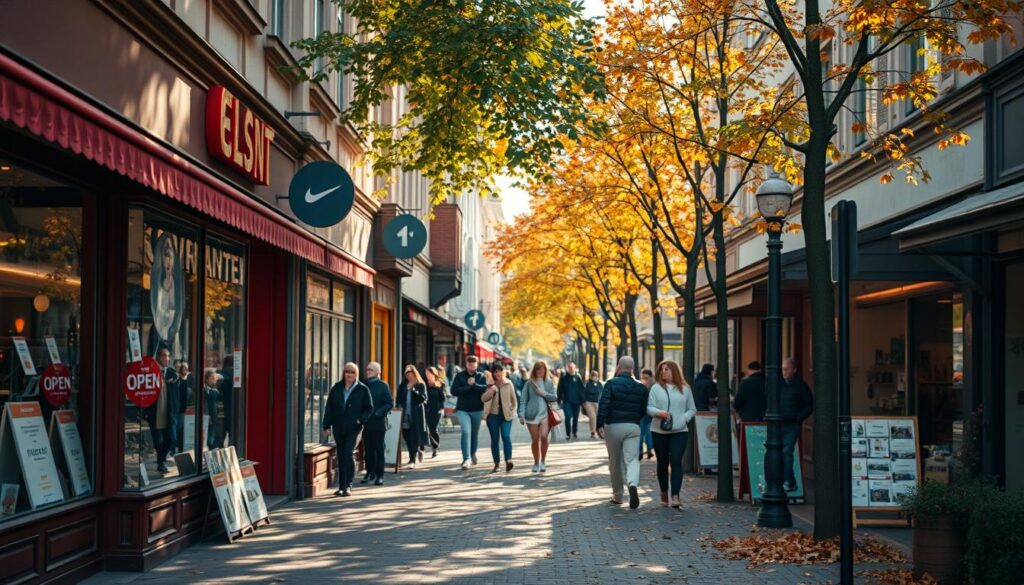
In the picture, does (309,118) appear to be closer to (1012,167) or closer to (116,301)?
(116,301)

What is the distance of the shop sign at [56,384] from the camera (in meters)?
8.84

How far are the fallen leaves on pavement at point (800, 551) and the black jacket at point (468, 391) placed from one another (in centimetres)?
961

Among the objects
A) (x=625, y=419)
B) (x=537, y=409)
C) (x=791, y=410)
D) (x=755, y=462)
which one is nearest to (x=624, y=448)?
(x=625, y=419)

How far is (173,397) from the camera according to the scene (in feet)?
36.0

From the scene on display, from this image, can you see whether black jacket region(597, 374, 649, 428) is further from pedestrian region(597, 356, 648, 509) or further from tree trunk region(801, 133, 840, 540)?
tree trunk region(801, 133, 840, 540)

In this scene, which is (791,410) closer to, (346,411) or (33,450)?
(346,411)

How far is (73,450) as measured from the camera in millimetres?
9258

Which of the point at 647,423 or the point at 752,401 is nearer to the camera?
the point at 752,401

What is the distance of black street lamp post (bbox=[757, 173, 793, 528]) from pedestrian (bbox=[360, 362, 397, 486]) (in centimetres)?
583

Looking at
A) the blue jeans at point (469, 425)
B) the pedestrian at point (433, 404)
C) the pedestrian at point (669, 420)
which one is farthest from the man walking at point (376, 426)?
the pedestrian at point (433, 404)

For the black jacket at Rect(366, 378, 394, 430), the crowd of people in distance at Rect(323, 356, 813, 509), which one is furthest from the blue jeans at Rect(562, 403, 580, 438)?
the black jacket at Rect(366, 378, 394, 430)

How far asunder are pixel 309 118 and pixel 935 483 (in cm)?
992

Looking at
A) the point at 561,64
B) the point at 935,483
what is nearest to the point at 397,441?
the point at 561,64

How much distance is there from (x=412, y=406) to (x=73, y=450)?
12.1 m
